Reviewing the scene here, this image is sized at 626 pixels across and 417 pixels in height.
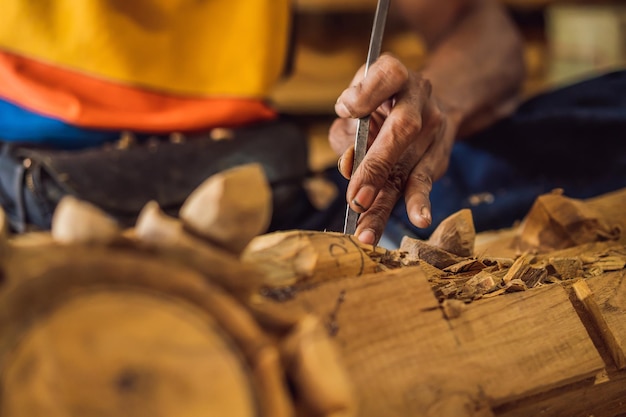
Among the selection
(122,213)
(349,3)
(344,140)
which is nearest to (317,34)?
(349,3)

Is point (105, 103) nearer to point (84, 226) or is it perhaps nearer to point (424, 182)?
point (424, 182)

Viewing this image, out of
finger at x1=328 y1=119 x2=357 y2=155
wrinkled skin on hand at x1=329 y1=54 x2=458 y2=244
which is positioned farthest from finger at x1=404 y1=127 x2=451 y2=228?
finger at x1=328 y1=119 x2=357 y2=155

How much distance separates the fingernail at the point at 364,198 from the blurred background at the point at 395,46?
1.52m

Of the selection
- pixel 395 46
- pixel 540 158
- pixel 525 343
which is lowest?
pixel 525 343

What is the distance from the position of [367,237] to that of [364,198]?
0.16 ft

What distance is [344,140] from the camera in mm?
1031

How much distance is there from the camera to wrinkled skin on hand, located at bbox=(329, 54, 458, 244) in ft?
2.82

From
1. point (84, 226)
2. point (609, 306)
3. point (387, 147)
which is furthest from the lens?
point (387, 147)

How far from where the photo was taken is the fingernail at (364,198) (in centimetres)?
84

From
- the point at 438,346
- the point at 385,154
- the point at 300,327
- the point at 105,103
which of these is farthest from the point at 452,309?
the point at 105,103

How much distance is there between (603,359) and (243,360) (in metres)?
0.45

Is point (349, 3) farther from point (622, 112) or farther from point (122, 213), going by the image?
point (122, 213)

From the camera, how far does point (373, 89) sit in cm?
91

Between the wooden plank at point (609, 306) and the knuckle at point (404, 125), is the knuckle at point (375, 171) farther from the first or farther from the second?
the wooden plank at point (609, 306)
